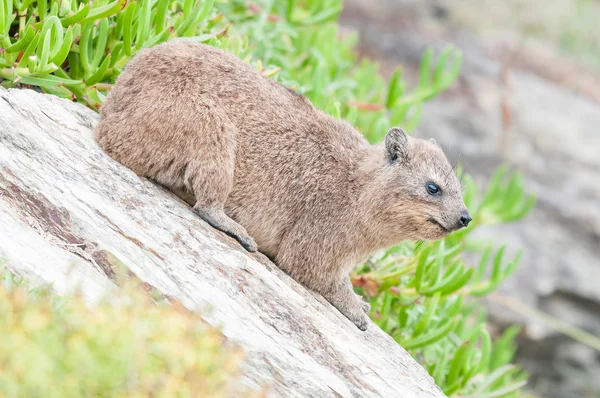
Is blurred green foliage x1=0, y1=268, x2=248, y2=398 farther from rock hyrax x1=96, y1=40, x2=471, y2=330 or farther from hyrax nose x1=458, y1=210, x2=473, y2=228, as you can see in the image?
hyrax nose x1=458, y1=210, x2=473, y2=228

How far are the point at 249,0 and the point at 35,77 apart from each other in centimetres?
386

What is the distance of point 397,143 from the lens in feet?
18.2

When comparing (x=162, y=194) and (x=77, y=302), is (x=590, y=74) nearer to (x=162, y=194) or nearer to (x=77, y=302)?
(x=162, y=194)

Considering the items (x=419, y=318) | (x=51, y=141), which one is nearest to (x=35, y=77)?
(x=51, y=141)

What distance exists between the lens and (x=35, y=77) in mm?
5184

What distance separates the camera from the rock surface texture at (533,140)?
11.5 m

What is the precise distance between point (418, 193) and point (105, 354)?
312 cm

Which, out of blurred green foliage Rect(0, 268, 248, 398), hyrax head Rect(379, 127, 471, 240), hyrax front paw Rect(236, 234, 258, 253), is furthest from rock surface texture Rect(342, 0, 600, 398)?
blurred green foliage Rect(0, 268, 248, 398)

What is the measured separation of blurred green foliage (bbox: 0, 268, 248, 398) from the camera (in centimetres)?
261

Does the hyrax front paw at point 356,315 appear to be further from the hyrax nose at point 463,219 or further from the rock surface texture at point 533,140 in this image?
the rock surface texture at point 533,140

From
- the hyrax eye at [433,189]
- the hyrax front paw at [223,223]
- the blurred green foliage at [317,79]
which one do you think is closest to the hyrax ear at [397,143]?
the hyrax eye at [433,189]

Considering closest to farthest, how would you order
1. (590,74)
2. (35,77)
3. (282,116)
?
1. (35,77)
2. (282,116)
3. (590,74)

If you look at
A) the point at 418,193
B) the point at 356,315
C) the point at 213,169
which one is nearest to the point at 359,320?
the point at 356,315

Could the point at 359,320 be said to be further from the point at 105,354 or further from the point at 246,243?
the point at 105,354
